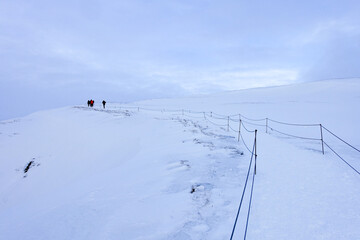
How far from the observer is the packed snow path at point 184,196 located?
11.9 ft

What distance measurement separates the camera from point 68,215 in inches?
177

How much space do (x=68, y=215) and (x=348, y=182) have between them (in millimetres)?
6631

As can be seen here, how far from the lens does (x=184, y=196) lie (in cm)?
469

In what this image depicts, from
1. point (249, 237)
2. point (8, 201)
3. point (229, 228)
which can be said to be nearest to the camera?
point (249, 237)

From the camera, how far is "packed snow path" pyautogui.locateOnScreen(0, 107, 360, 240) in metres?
3.63

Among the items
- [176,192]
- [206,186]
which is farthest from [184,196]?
[206,186]

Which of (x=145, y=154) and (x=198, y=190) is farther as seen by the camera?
(x=145, y=154)

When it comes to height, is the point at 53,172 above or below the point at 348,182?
below

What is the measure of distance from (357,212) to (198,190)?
2991mm

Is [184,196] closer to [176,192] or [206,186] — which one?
[176,192]

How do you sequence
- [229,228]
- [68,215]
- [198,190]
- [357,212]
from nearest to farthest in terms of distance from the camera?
[229,228] < [357,212] < [68,215] < [198,190]

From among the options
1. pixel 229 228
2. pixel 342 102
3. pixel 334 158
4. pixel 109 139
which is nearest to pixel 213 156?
pixel 229 228

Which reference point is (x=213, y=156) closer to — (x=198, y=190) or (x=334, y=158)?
(x=198, y=190)

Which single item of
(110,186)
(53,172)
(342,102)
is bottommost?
(53,172)
